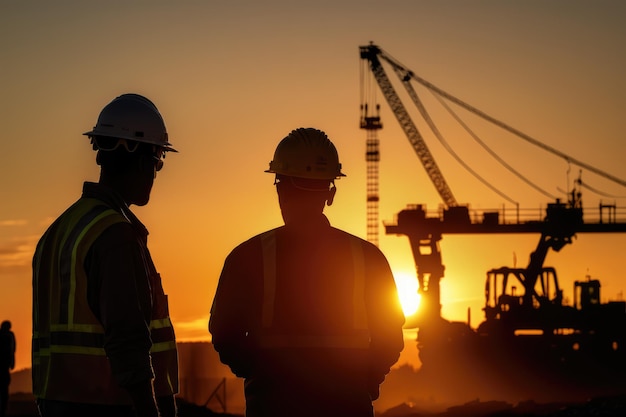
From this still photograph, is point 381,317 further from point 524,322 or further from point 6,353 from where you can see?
Result: point 524,322

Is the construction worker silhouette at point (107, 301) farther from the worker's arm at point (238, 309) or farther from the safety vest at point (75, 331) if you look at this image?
the worker's arm at point (238, 309)

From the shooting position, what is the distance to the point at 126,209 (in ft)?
14.3

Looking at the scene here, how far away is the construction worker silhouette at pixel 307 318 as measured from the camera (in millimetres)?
4668

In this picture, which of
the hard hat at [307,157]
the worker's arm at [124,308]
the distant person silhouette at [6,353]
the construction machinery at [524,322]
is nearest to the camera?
the worker's arm at [124,308]

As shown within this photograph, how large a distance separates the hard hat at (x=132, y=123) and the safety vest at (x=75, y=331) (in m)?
0.32

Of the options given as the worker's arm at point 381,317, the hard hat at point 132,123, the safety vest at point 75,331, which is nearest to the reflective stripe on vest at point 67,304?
the safety vest at point 75,331

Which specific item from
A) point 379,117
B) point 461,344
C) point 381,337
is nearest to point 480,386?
point 461,344

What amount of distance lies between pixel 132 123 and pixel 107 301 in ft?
2.41

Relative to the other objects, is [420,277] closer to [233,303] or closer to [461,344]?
[461,344]

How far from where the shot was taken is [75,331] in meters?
4.14

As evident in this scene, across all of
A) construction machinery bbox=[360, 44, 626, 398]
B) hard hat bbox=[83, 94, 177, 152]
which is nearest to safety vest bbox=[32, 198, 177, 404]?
hard hat bbox=[83, 94, 177, 152]

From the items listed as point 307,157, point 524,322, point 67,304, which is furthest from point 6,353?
point 524,322

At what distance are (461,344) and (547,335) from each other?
492cm

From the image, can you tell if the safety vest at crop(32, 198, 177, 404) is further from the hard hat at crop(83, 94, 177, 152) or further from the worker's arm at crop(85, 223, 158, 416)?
the hard hat at crop(83, 94, 177, 152)
